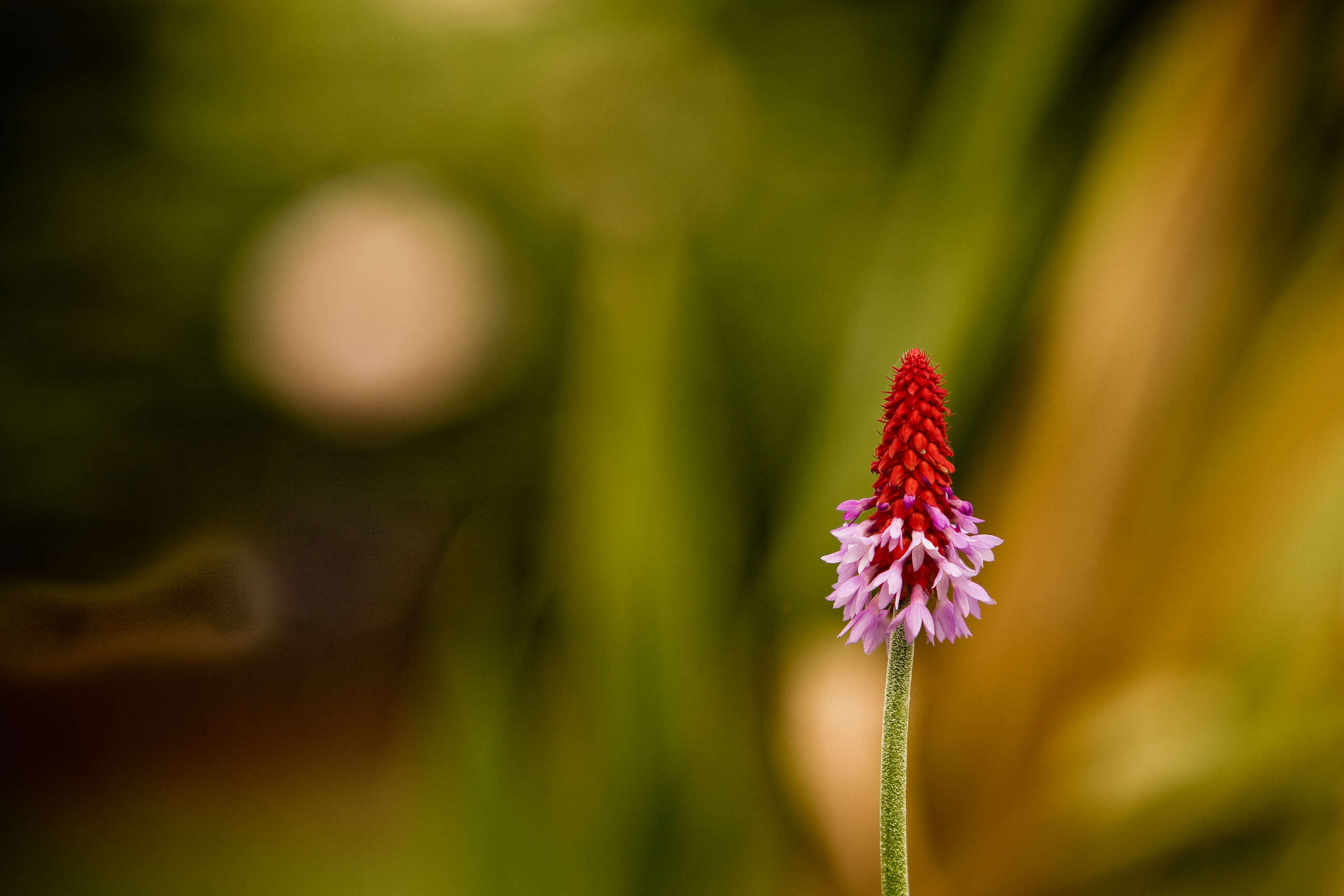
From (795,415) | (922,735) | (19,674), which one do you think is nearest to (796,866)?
(922,735)

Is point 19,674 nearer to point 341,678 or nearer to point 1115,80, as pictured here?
point 341,678

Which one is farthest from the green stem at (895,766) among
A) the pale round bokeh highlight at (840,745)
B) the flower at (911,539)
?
the pale round bokeh highlight at (840,745)

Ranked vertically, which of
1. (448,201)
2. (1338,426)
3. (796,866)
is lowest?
(796,866)

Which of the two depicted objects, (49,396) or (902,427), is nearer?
(902,427)

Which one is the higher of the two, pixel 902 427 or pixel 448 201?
pixel 448 201

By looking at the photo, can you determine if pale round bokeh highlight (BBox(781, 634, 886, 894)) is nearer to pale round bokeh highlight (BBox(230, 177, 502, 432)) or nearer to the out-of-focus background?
the out-of-focus background


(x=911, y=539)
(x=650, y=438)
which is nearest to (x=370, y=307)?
(x=650, y=438)
